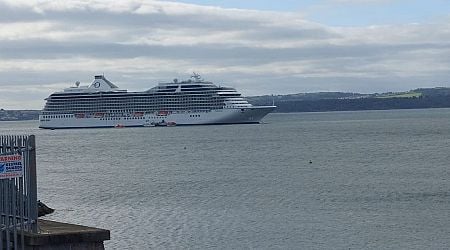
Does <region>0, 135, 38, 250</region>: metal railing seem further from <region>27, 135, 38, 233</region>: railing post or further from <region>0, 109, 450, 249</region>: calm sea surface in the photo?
<region>0, 109, 450, 249</region>: calm sea surface

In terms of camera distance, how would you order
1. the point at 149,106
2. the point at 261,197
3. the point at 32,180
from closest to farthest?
the point at 32,180 < the point at 261,197 < the point at 149,106

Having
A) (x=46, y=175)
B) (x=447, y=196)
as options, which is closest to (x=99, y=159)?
(x=46, y=175)

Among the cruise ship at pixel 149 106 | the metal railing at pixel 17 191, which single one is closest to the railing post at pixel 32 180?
the metal railing at pixel 17 191

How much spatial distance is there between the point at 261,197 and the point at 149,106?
328 feet

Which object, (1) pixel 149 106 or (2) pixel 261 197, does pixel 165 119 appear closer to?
(1) pixel 149 106

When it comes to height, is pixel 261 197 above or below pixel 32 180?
below

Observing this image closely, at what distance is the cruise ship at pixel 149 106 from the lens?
5305 inches

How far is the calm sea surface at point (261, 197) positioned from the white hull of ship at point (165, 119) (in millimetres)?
54849

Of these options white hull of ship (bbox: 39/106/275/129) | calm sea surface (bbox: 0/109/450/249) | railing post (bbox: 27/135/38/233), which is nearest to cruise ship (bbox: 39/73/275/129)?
white hull of ship (bbox: 39/106/275/129)

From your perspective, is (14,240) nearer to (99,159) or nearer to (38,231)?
(38,231)

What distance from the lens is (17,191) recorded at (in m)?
9.50

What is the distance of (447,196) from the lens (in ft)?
127

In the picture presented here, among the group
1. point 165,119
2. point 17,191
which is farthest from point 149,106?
point 17,191

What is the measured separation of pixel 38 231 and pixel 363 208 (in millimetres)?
26795
